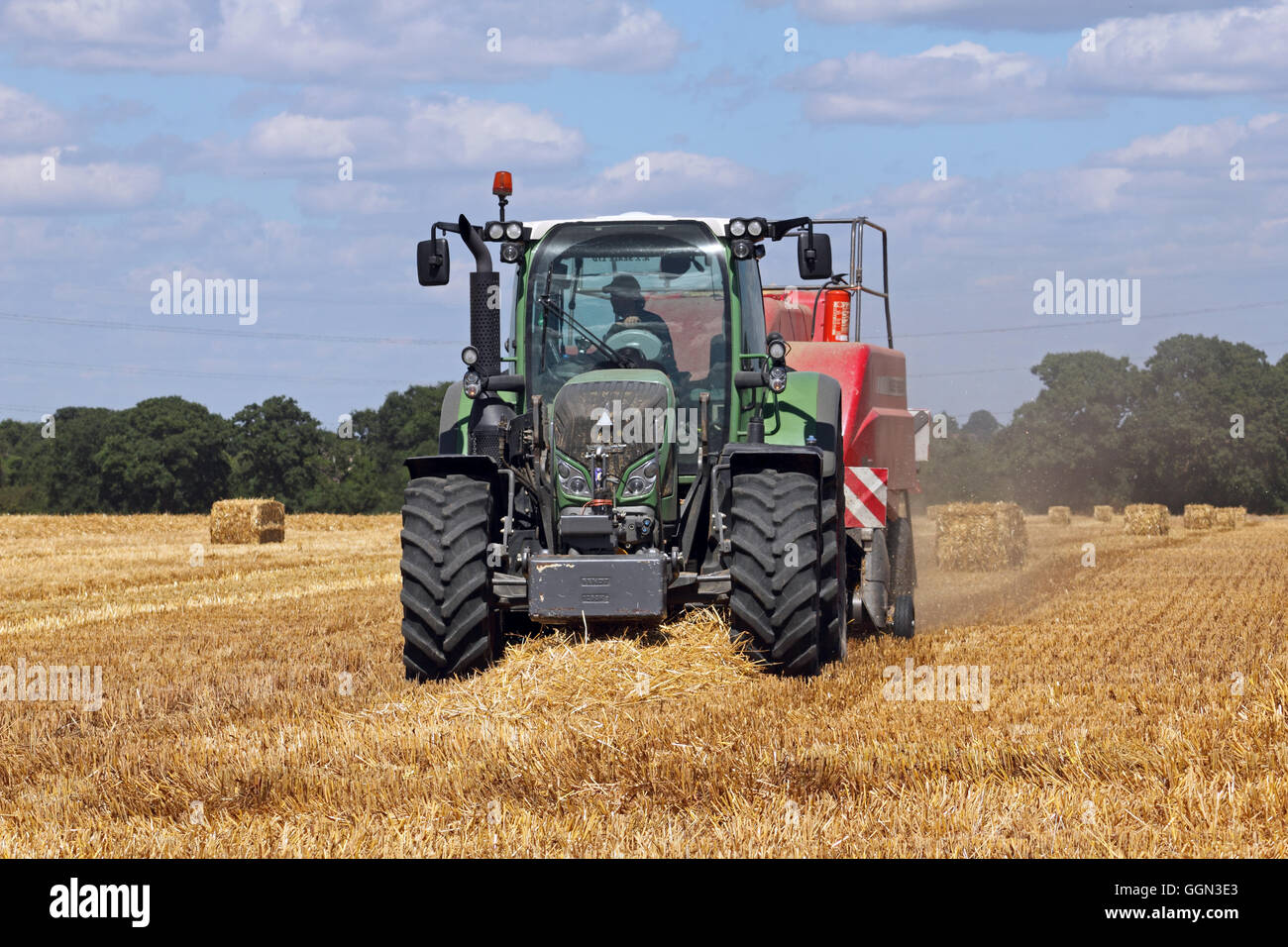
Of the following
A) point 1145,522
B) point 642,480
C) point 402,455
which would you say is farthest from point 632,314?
point 402,455

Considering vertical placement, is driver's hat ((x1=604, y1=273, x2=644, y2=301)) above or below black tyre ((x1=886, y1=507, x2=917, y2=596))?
above

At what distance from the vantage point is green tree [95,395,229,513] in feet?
192

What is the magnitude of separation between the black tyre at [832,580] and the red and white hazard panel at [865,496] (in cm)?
160

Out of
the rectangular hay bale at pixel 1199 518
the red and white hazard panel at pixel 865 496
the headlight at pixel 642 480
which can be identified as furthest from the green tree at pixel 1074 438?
the headlight at pixel 642 480

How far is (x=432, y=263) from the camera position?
836 centimetres

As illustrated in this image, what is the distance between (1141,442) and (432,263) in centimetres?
5506

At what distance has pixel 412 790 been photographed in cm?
546

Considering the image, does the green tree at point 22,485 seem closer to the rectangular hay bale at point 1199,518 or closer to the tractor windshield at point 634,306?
the rectangular hay bale at point 1199,518

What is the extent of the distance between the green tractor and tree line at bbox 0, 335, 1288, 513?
4770cm

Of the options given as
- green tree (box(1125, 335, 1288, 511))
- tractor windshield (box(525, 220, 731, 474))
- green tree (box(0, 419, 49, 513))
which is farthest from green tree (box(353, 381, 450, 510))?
tractor windshield (box(525, 220, 731, 474))

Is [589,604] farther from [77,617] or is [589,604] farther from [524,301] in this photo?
[77,617]

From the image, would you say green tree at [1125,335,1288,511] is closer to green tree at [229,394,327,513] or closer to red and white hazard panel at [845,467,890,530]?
green tree at [229,394,327,513]

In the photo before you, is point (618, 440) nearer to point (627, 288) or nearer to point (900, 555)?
point (627, 288)

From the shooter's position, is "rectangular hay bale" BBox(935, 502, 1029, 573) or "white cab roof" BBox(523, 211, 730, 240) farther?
"rectangular hay bale" BBox(935, 502, 1029, 573)
